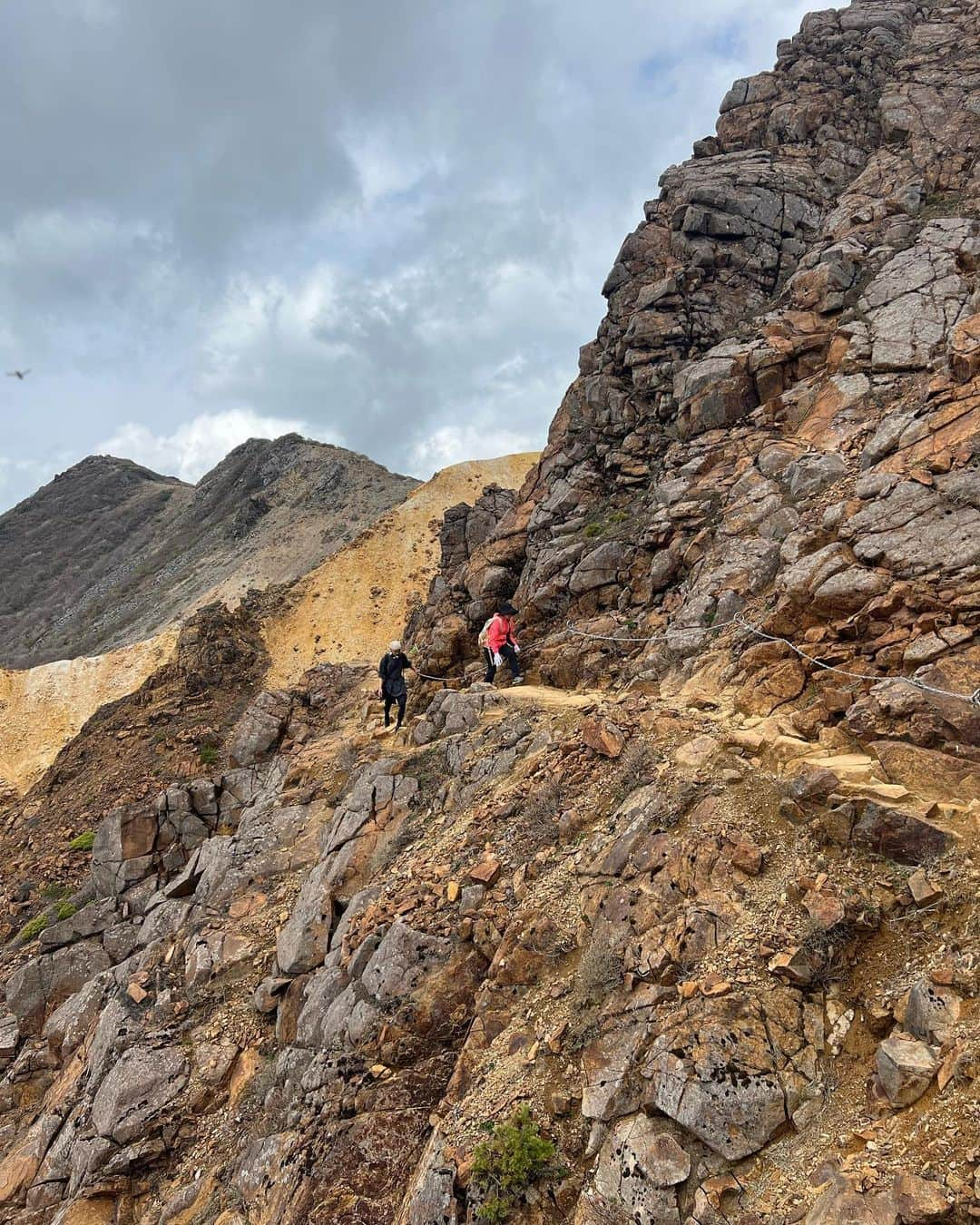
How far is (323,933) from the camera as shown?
431 inches

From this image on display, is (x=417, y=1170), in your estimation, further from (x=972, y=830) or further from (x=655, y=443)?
(x=655, y=443)

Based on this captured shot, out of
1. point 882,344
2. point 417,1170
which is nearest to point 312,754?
point 417,1170

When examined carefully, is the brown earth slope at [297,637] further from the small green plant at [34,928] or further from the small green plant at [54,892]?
the small green plant at [34,928]

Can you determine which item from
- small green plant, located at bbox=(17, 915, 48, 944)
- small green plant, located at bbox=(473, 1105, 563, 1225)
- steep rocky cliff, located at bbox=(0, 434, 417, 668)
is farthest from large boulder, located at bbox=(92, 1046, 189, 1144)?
steep rocky cliff, located at bbox=(0, 434, 417, 668)

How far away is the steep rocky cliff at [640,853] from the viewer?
569 centimetres

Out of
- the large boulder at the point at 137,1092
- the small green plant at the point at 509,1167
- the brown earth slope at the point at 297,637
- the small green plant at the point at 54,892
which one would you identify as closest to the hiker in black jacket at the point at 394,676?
the large boulder at the point at 137,1092

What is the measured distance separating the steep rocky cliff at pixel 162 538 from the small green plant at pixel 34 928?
26.6m

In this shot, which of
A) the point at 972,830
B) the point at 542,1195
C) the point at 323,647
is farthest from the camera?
the point at 323,647

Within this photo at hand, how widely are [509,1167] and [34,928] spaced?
49.3 feet

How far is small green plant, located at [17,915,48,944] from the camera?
53.2 ft

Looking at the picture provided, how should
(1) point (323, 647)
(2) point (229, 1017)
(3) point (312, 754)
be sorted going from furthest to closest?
(1) point (323, 647) → (3) point (312, 754) → (2) point (229, 1017)

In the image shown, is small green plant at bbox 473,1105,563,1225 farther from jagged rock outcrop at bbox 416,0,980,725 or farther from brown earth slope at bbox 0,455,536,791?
brown earth slope at bbox 0,455,536,791

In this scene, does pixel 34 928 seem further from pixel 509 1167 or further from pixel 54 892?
pixel 509 1167

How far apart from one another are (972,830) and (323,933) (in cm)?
875
